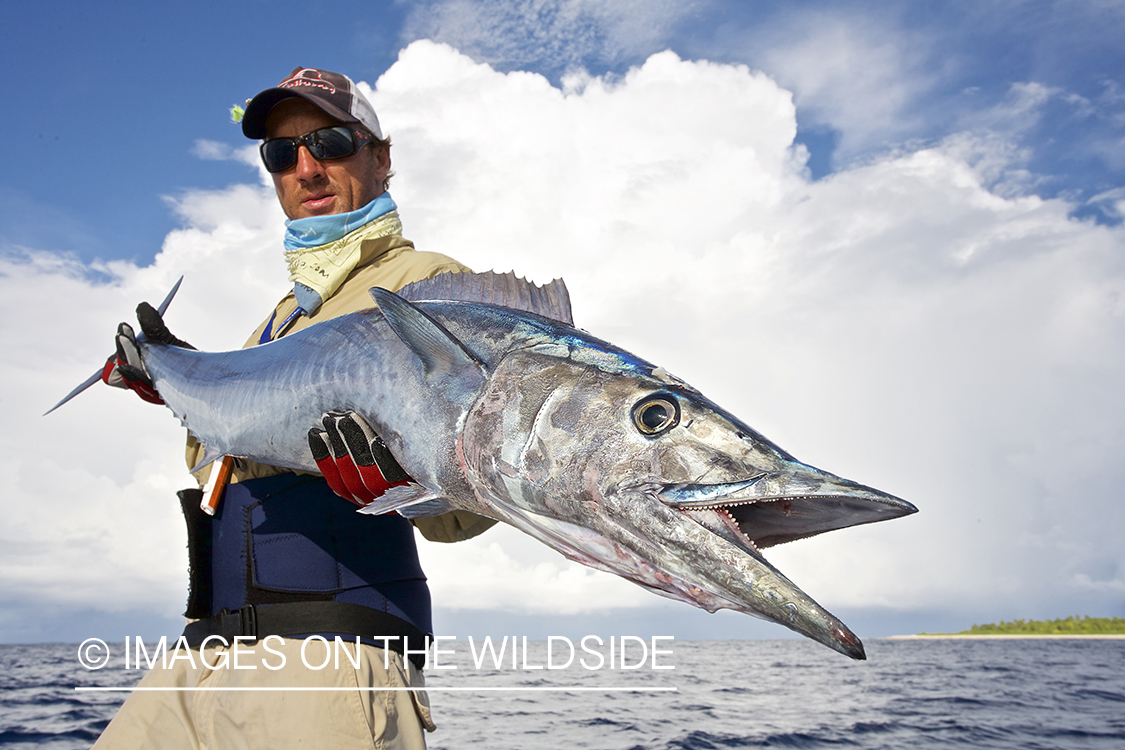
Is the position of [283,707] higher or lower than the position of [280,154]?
lower

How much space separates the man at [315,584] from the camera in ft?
6.81

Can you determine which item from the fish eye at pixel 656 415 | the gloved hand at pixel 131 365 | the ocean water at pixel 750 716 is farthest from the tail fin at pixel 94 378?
the ocean water at pixel 750 716

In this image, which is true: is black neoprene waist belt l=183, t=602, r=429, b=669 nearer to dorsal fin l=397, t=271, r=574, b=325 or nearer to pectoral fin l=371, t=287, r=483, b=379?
pectoral fin l=371, t=287, r=483, b=379

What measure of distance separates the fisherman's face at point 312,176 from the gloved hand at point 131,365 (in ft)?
3.16

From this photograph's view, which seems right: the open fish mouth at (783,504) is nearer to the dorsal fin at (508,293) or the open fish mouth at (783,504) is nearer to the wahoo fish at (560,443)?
the wahoo fish at (560,443)

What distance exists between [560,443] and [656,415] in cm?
23

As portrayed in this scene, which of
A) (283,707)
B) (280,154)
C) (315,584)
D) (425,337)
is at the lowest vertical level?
(283,707)

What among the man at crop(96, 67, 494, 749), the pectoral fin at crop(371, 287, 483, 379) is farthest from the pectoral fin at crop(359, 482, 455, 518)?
the pectoral fin at crop(371, 287, 483, 379)

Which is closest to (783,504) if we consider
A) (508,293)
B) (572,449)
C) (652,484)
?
(652,484)

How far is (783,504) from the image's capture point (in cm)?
144

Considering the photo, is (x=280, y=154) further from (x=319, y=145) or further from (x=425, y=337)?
(x=425, y=337)

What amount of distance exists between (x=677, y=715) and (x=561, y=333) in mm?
14947

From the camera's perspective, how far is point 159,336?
317cm

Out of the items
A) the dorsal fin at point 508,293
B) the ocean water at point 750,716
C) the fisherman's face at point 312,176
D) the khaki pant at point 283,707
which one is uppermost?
the fisherman's face at point 312,176
